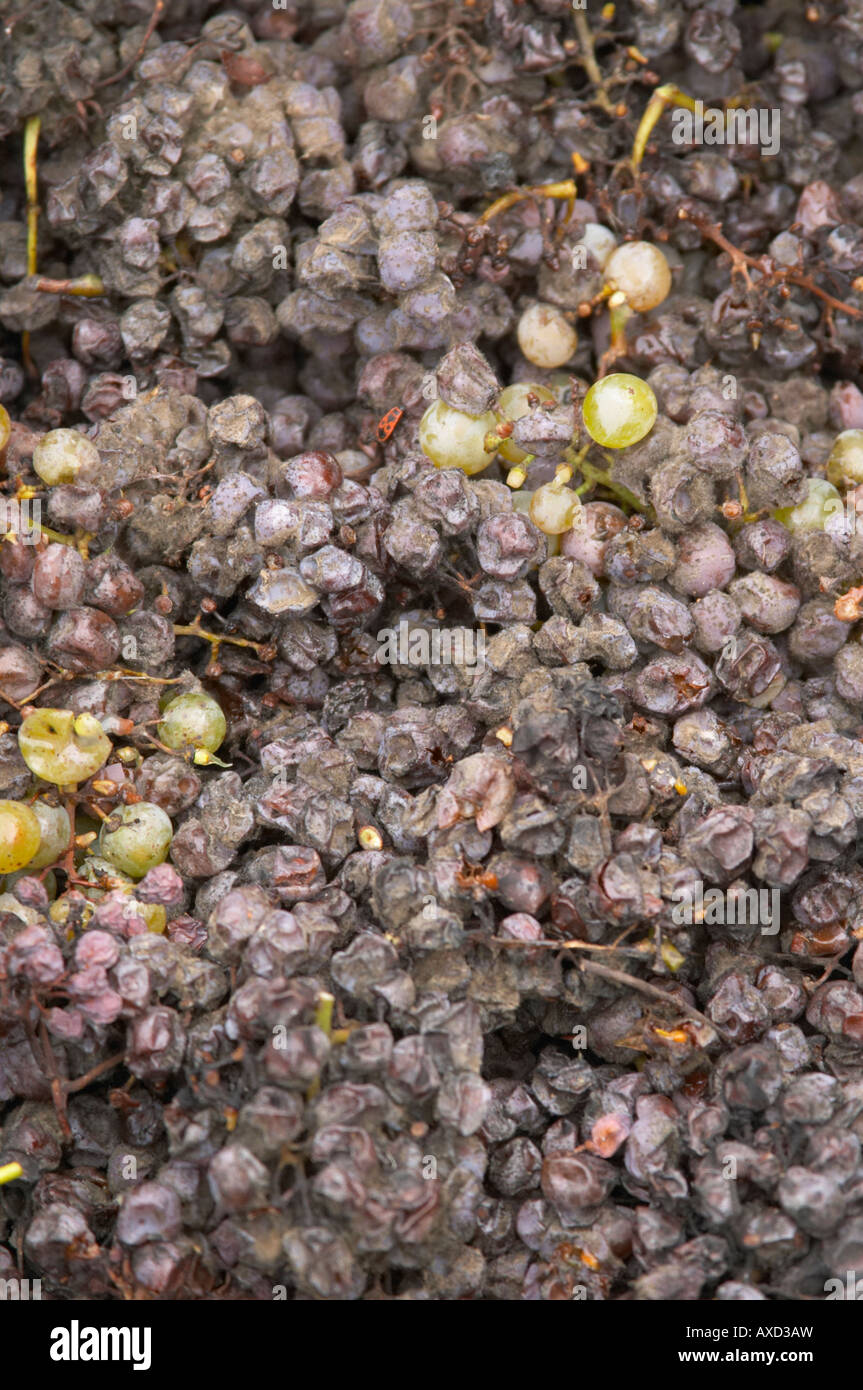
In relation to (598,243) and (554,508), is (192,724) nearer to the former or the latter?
(554,508)

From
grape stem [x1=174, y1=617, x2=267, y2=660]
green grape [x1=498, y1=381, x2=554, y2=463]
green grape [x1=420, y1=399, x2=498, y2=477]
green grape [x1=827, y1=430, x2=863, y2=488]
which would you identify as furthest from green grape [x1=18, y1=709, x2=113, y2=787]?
green grape [x1=827, y1=430, x2=863, y2=488]

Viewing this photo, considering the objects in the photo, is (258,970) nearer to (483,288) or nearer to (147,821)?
(147,821)

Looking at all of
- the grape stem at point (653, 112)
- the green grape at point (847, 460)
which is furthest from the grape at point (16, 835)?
the grape stem at point (653, 112)

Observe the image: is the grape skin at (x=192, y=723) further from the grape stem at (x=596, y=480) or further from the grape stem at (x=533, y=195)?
the grape stem at (x=533, y=195)

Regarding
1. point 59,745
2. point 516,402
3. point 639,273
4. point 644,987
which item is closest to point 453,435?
point 516,402

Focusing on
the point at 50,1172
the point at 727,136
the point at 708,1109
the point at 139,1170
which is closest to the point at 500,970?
the point at 708,1109
